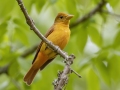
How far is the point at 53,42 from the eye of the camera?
4742 mm

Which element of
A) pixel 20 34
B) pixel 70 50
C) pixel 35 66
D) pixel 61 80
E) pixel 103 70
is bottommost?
pixel 70 50

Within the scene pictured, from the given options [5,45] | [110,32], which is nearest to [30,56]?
[5,45]

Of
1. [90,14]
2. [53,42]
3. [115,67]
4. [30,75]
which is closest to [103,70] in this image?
[115,67]

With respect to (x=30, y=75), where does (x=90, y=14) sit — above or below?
below

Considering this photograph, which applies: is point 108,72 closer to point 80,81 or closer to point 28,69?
point 28,69

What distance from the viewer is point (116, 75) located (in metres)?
4.49

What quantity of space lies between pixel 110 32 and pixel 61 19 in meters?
2.71

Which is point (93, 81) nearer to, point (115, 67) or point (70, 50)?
point (115, 67)

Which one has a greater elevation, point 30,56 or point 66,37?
point 66,37

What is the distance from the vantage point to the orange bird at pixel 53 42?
467 centimetres

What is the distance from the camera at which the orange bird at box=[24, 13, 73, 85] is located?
4668 millimetres

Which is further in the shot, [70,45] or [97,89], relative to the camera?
[70,45]

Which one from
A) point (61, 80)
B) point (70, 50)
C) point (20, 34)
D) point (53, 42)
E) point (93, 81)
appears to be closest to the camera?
point (61, 80)

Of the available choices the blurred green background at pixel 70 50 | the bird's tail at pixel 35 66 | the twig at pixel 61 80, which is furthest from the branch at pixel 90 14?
the twig at pixel 61 80
